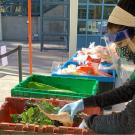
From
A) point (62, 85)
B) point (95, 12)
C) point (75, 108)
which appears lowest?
point (62, 85)

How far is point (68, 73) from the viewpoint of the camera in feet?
16.4

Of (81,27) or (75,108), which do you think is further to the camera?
(81,27)

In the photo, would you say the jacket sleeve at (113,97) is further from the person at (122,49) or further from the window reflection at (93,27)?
the window reflection at (93,27)

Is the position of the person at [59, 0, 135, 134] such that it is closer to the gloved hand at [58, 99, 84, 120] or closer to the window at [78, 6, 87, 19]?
the gloved hand at [58, 99, 84, 120]

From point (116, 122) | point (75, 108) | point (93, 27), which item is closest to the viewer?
point (116, 122)

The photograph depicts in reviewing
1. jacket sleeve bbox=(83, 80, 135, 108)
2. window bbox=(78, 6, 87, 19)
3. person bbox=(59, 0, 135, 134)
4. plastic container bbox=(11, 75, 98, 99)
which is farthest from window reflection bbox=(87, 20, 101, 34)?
person bbox=(59, 0, 135, 134)

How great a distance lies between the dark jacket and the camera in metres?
2.17

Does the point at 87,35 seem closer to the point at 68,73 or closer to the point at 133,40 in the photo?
the point at 68,73

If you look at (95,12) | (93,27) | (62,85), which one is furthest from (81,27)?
(62,85)

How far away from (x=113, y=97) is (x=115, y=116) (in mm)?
603

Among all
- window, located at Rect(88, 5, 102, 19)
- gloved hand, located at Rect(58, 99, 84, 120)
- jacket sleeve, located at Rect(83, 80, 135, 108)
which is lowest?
gloved hand, located at Rect(58, 99, 84, 120)

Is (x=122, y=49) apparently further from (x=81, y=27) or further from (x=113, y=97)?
(x=81, y=27)

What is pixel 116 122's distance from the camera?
2.25 meters

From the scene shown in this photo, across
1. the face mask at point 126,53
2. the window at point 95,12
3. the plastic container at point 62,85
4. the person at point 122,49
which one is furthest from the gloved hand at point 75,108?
the window at point 95,12
